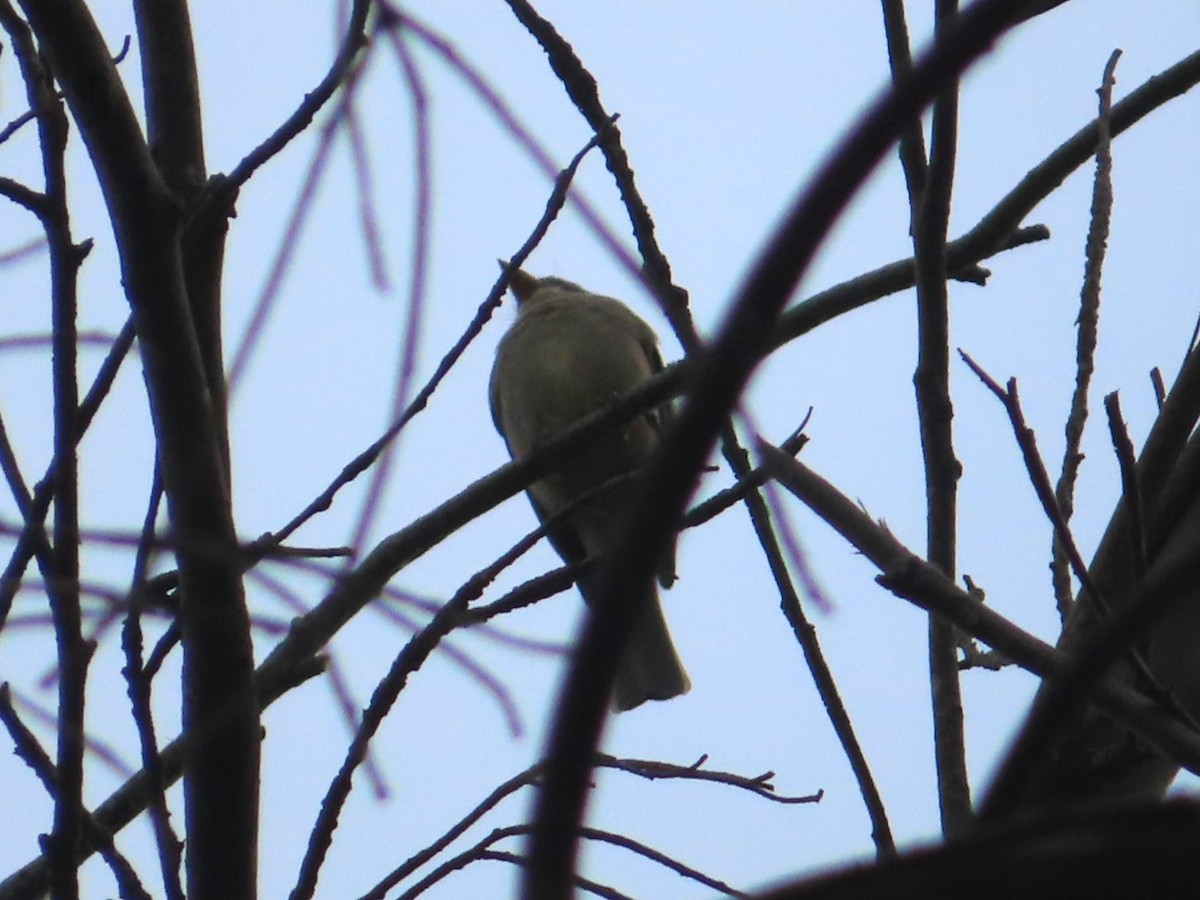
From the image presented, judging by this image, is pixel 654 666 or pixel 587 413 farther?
pixel 654 666

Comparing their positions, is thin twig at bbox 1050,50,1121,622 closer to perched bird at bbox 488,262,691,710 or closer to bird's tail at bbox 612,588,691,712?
perched bird at bbox 488,262,691,710

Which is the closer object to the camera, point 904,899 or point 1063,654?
point 904,899

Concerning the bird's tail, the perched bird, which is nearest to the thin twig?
the perched bird

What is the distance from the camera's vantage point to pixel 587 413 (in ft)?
18.3

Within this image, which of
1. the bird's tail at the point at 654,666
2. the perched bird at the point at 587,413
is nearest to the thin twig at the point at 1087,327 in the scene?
the perched bird at the point at 587,413

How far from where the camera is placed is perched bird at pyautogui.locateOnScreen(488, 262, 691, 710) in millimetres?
5605

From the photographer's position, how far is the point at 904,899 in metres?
0.52

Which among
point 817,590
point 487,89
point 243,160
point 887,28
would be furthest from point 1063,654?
point 243,160

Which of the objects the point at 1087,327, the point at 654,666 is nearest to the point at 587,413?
the point at 654,666

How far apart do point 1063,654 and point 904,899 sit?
130cm

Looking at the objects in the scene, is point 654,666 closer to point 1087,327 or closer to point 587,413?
point 587,413

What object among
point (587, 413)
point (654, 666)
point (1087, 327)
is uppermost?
point (587, 413)

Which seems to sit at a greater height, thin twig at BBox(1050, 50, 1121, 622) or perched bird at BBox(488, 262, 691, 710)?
perched bird at BBox(488, 262, 691, 710)

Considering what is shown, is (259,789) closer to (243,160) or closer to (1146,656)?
(243,160)
